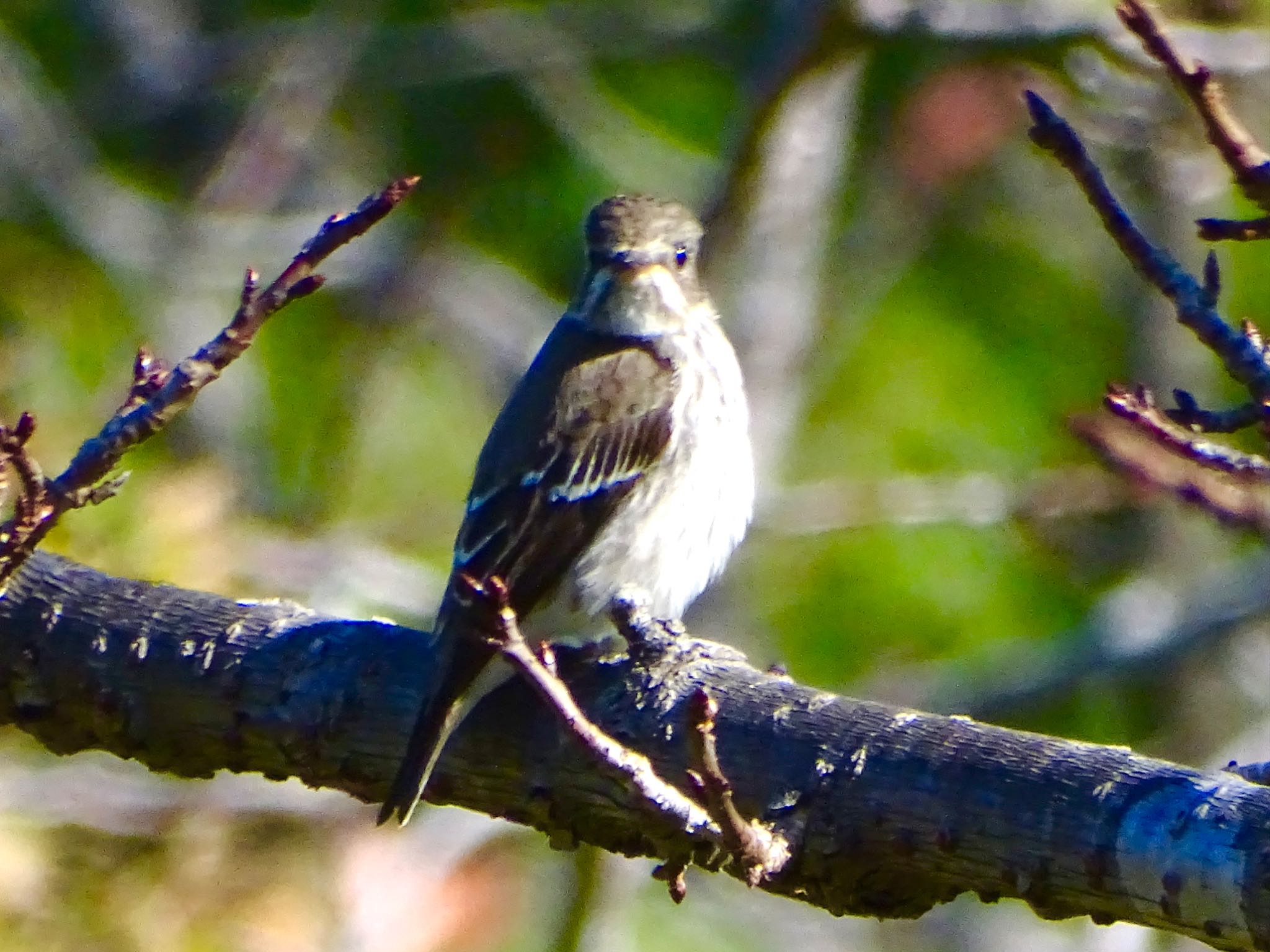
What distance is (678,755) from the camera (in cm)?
334

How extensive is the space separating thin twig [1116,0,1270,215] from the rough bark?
0.97 metres

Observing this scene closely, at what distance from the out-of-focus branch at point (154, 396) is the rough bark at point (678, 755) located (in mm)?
713

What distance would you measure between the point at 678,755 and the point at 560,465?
4.77 ft

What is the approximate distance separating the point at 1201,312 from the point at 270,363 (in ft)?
25.3

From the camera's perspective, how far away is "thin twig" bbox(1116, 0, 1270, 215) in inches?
87.9

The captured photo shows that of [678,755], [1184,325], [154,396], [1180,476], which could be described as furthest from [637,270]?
[1184,325]

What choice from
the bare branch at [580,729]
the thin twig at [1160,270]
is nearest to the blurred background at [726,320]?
the bare branch at [580,729]

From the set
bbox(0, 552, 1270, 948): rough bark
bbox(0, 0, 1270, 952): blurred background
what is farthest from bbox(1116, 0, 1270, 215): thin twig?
bbox(0, 0, 1270, 952): blurred background

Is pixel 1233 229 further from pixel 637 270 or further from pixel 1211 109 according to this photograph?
pixel 637 270

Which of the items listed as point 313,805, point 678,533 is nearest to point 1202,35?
point 678,533

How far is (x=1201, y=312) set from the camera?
253 cm

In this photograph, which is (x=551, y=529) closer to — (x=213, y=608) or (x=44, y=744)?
(x=213, y=608)

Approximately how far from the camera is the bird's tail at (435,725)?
11.7 feet

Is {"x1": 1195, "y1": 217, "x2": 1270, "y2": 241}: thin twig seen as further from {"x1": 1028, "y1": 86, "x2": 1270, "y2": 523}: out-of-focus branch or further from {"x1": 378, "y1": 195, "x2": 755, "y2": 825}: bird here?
{"x1": 378, "y1": 195, "x2": 755, "y2": 825}: bird
